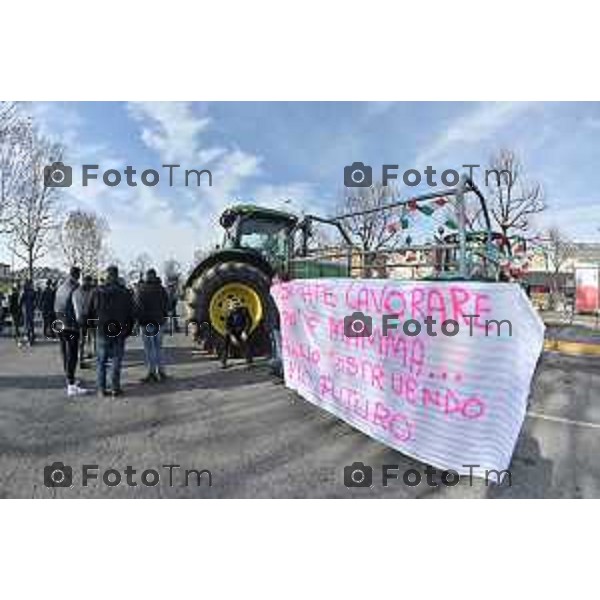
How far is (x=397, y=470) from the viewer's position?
356 centimetres

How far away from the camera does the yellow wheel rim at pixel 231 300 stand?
24.7 feet

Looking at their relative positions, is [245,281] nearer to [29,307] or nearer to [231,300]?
[231,300]

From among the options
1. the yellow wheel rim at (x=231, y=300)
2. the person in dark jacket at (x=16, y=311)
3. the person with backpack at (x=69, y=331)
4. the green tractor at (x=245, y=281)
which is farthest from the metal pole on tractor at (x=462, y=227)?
the person in dark jacket at (x=16, y=311)

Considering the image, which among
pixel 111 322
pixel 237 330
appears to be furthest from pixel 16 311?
pixel 111 322

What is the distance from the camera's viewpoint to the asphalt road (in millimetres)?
3293

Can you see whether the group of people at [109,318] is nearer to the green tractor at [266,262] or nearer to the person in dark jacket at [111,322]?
the person in dark jacket at [111,322]

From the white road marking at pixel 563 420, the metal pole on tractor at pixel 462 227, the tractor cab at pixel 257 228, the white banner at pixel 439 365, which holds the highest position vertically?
the tractor cab at pixel 257 228

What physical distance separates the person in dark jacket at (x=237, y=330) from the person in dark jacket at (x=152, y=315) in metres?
1.11

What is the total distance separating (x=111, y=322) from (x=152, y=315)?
716mm

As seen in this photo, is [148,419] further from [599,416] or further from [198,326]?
[599,416]

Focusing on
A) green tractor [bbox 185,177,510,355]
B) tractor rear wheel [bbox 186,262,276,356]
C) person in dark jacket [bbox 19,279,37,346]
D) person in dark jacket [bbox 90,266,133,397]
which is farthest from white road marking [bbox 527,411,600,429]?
person in dark jacket [bbox 19,279,37,346]

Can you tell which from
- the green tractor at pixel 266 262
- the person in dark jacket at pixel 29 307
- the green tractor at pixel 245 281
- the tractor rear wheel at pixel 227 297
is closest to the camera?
the green tractor at pixel 266 262

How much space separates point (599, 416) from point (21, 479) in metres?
5.90

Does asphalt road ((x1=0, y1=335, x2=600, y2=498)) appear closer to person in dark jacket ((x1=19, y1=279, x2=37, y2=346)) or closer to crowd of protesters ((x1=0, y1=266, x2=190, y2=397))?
crowd of protesters ((x1=0, y1=266, x2=190, y2=397))
